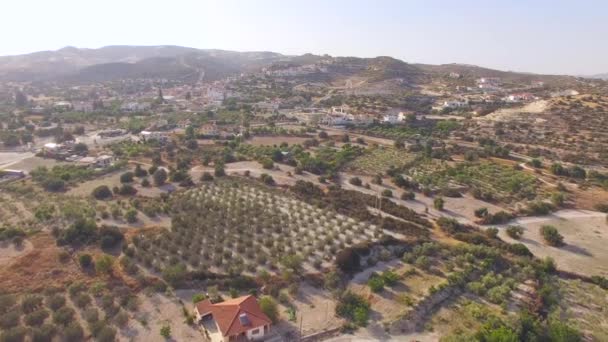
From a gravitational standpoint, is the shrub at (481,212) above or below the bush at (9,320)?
above

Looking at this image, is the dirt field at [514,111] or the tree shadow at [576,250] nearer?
the tree shadow at [576,250]

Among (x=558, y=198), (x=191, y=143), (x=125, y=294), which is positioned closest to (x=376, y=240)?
(x=125, y=294)

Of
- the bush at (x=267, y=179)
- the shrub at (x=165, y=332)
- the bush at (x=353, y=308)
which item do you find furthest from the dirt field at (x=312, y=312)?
the bush at (x=267, y=179)

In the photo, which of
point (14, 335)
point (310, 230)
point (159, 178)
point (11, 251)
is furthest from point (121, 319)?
point (159, 178)

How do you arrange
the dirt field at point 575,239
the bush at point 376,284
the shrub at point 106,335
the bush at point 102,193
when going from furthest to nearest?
1. the bush at point 102,193
2. the dirt field at point 575,239
3. the bush at point 376,284
4. the shrub at point 106,335

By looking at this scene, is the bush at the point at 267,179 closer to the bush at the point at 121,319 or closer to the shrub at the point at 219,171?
the shrub at the point at 219,171
